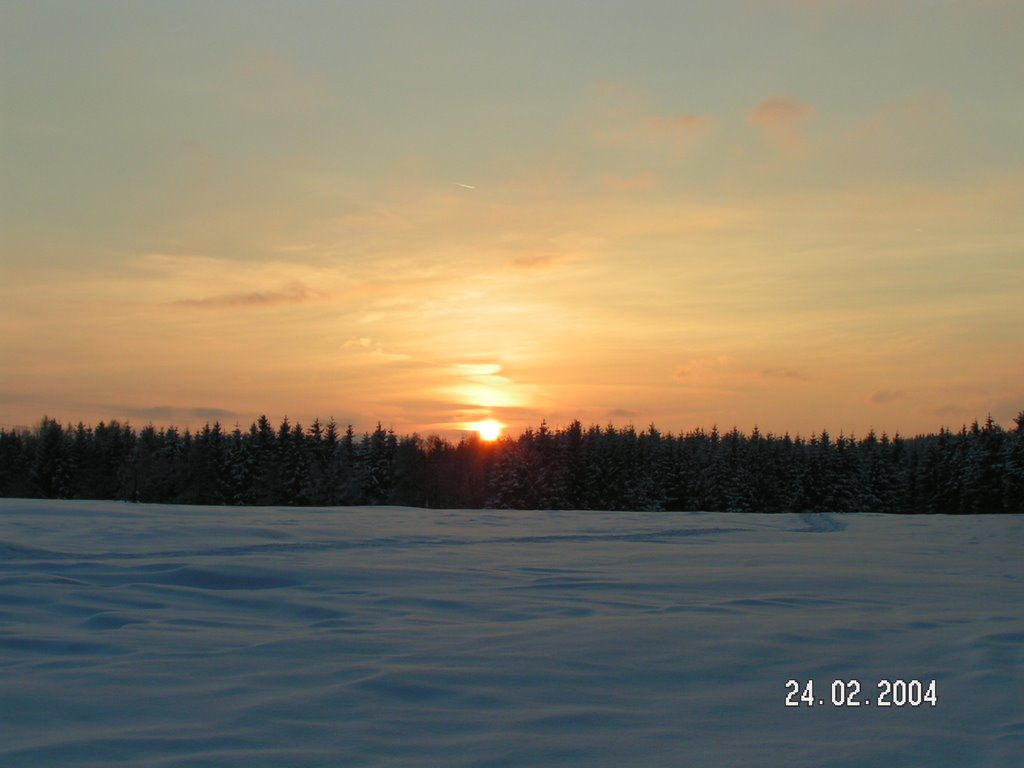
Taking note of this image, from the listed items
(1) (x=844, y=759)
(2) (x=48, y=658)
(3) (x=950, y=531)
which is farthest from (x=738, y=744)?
(3) (x=950, y=531)

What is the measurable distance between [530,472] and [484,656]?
183ft

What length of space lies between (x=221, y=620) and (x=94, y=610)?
936mm

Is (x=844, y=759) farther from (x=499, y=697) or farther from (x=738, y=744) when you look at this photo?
(x=499, y=697)

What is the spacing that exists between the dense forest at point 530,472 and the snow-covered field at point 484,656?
165 feet

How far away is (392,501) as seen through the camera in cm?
6581

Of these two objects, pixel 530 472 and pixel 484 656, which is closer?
pixel 484 656

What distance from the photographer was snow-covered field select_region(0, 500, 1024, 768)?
357cm

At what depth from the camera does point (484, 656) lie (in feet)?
16.3

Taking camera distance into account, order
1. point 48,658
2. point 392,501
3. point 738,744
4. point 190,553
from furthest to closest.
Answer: point 392,501
point 190,553
point 48,658
point 738,744

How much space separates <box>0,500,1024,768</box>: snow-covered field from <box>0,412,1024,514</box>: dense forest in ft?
165

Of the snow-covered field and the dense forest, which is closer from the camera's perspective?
the snow-covered field

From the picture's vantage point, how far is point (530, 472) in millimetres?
60438

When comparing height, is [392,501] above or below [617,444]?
below

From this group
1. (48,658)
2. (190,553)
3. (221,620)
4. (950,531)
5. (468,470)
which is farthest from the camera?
(468,470)
